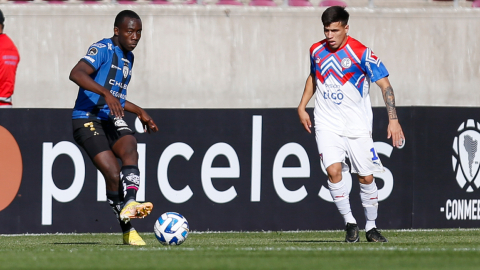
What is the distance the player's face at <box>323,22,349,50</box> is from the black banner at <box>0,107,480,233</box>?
261cm

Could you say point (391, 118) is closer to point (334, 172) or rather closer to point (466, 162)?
point (334, 172)

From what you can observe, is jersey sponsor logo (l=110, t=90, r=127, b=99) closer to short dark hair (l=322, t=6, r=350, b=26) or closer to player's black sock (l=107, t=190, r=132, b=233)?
player's black sock (l=107, t=190, r=132, b=233)

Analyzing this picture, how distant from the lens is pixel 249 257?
5719 mm

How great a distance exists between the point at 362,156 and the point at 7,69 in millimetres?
5809

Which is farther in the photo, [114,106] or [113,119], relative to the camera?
[113,119]

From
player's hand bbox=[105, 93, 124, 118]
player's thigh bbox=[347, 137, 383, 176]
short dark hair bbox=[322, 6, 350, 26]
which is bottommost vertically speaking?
player's thigh bbox=[347, 137, 383, 176]

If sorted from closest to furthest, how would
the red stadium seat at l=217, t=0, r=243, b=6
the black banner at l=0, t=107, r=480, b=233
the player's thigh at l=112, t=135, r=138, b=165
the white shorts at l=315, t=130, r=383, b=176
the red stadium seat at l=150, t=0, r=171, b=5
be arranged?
the player's thigh at l=112, t=135, r=138, b=165 < the white shorts at l=315, t=130, r=383, b=176 < the black banner at l=0, t=107, r=480, b=233 < the red stadium seat at l=150, t=0, r=171, b=5 < the red stadium seat at l=217, t=0, r=243, b=6

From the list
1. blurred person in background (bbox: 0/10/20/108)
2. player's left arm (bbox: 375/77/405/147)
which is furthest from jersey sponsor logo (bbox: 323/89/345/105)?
blurred person in background (bbox: 0/10/20/108)

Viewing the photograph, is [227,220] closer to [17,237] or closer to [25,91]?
[17,237]

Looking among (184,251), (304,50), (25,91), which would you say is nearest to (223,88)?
(304,50)

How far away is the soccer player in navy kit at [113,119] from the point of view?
6.97 meters

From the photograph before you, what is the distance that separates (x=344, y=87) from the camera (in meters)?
7.48

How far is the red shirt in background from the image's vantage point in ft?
36.1

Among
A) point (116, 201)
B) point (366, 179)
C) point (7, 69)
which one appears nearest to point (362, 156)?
point (366, 179)
